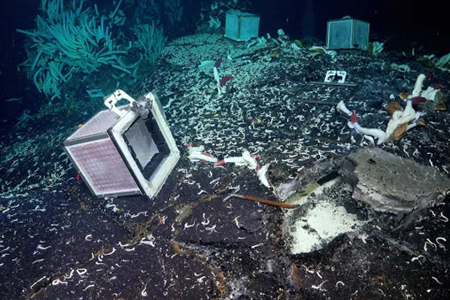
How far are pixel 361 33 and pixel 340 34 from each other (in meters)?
0.55

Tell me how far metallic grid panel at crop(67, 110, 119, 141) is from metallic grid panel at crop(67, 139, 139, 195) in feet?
0.37

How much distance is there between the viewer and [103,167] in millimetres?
2613

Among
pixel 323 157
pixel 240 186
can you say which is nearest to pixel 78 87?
pixel 240 186

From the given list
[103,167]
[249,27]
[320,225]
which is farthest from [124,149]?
[249,27]

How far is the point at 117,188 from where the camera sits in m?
2.86

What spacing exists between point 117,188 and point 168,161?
0.71 m

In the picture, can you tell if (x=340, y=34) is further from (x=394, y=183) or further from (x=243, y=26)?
(x=394, y=183)

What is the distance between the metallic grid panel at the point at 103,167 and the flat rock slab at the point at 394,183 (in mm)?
2455

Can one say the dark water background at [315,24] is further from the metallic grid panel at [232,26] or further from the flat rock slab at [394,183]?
the flat rock slab at [394,183]

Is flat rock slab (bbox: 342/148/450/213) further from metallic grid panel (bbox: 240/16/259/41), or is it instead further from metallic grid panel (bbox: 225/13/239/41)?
metallic grid panel (bbox: 225/13/239/41)

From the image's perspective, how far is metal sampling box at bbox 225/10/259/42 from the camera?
25.6 feet

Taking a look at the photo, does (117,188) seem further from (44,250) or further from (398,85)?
(398,85)

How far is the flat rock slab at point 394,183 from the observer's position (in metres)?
2.07

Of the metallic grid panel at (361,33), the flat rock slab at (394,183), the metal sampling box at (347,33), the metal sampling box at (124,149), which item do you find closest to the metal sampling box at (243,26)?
the metal sampling box at (347,33)
